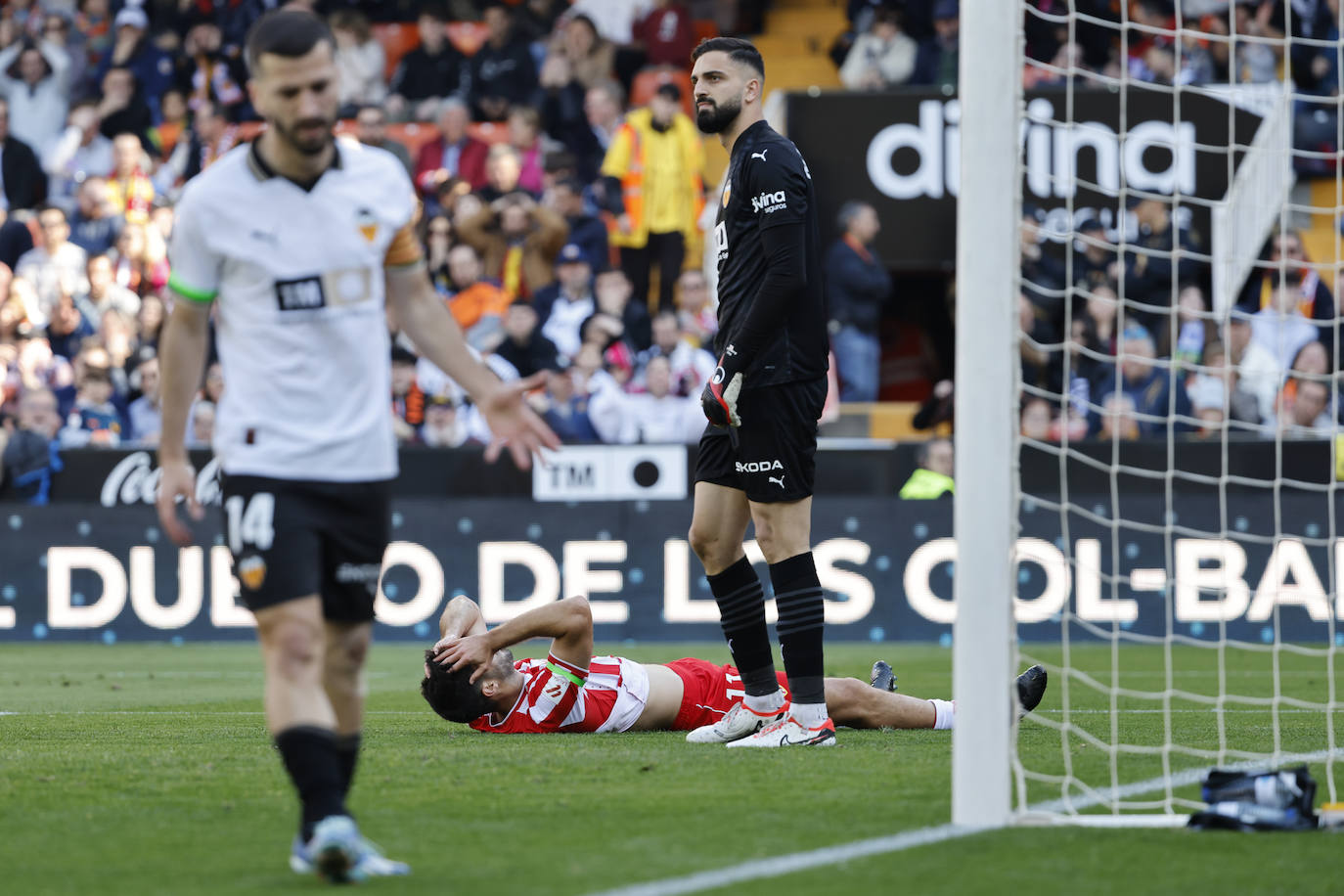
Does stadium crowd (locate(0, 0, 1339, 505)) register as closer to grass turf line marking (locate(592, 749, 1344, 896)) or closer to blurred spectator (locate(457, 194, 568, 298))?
blurred spectator (locate(457, 194, 568, 298))

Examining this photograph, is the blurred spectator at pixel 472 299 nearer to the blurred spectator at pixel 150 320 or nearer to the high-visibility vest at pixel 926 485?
the blurred spectator at pixel 150 320

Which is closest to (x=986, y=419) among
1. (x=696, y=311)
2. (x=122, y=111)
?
(x=696, y=311)

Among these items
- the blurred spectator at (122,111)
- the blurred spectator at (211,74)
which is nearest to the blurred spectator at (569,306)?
the blurred spectator at (211,74)

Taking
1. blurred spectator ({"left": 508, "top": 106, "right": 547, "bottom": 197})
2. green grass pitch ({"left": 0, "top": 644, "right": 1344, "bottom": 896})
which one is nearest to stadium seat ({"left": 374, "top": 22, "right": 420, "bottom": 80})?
blurred spectator ({"left": 508, "top": 106, "right": 547, "bottom": 197})

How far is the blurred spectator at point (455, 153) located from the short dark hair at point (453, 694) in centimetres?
1160

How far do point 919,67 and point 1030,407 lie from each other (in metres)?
6.30

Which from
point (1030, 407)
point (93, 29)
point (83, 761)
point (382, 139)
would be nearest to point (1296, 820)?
point (83, 761)

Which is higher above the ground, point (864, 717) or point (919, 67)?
point (919, 67)

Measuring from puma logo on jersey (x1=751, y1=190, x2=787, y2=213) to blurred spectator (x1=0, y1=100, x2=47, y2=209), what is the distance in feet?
45.2

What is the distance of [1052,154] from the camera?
15.8 meters

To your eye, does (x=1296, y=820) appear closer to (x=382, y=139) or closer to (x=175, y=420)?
(x=175, y=420)

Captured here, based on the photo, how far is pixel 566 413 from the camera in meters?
14.6

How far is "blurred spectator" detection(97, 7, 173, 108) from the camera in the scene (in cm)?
1983

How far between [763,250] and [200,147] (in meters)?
13.2
